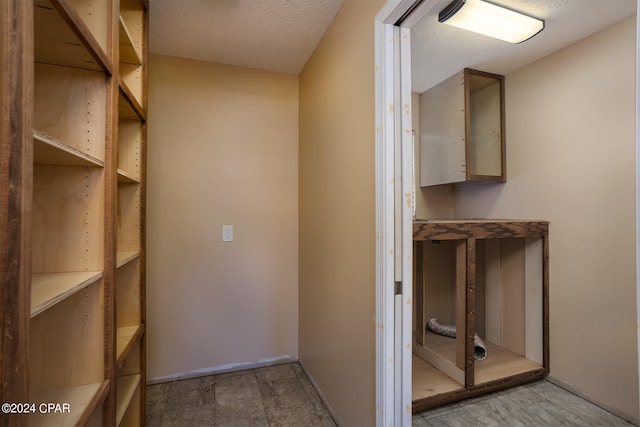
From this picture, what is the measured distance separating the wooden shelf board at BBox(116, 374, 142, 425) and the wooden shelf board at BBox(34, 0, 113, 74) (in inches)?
57.7

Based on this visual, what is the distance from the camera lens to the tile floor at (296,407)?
68.3 inches

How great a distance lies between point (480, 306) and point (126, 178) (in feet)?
9.69

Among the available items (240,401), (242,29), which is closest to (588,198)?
(242,29)

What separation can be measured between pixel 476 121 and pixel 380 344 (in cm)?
229

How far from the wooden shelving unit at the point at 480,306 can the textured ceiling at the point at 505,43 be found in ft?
4.05

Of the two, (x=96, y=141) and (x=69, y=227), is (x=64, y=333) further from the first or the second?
(x=96, y=141)

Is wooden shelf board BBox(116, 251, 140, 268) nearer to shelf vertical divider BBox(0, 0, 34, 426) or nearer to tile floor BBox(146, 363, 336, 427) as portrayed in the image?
shelf vertical divider BBox(0, 0, 34, 426)

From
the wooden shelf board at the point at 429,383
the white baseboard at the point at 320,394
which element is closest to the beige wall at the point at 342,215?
the white baseboard at the point at 320,394

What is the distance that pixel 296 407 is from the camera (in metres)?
1.86

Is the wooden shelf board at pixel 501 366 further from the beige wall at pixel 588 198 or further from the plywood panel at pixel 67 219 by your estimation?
the plywood panel at pixel 67 219

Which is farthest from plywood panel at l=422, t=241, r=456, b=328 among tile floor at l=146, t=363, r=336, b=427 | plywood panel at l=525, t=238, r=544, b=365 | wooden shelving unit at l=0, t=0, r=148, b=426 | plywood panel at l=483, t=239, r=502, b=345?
wooden shelving unit at l=0, t=0, r=148, b=426

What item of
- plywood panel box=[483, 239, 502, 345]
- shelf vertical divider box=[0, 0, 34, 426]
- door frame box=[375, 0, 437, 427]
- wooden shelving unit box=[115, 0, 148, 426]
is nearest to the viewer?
shelf vertical divider box=[0, 0, 34, 426]

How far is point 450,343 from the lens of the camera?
7.95 feet

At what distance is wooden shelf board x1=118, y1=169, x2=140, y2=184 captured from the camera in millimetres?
1359
